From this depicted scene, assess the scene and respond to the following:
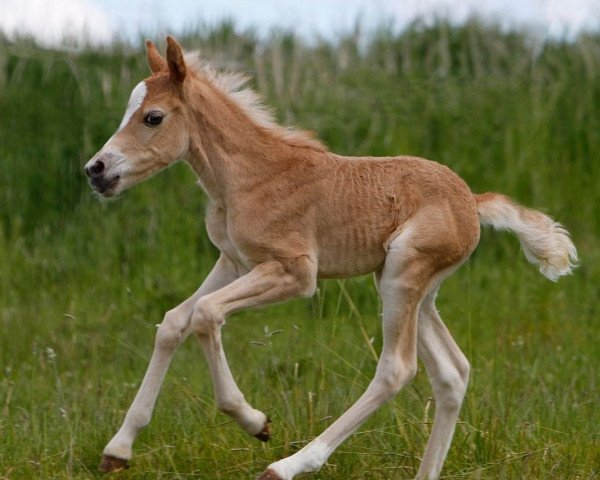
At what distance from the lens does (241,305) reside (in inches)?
196

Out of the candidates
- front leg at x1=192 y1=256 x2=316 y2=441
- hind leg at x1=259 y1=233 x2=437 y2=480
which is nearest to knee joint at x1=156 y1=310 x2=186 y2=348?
front leg at x1=192 y1=256 x2=316 y2=441

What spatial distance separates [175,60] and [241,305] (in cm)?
108

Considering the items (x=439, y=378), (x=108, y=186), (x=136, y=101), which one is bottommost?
(x=439, y=378)

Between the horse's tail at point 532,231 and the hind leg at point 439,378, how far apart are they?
449 millimetres

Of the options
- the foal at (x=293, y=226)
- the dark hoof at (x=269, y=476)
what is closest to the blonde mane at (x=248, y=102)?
the foal at (x=293, y=226)

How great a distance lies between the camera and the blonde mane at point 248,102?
5.43 meters

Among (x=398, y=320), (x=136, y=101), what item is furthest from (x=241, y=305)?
(x=136, y=101)

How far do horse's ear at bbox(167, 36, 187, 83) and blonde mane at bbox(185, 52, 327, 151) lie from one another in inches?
10.4

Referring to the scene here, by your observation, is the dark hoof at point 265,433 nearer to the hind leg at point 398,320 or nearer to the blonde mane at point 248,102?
the hind leg at point 398,320

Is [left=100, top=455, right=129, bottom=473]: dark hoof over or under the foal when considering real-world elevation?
under

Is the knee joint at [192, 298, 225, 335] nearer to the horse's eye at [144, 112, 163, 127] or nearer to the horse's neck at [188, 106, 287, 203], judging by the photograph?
the horse's neck at [188, 106, 287, 203]

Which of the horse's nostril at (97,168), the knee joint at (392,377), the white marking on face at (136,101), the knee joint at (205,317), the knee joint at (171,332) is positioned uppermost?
the white marking on face at (136,101)

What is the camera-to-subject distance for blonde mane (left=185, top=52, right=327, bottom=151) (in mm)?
5426

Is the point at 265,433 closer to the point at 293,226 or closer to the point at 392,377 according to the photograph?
the point at 392,377
